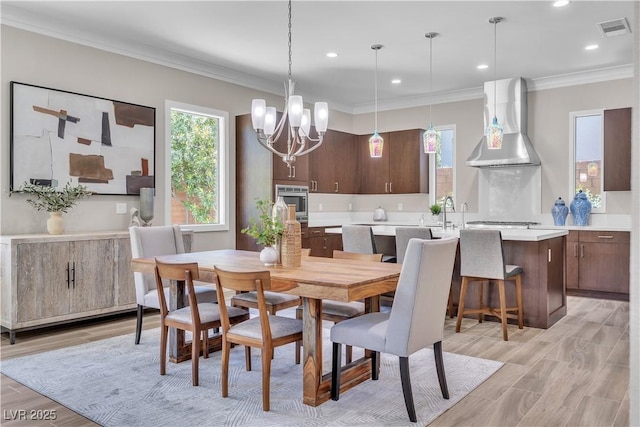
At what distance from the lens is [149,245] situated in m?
3.90

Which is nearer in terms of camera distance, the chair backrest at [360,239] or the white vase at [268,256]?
the white vase at [268,256]

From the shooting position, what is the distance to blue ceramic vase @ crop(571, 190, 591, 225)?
6.12 m

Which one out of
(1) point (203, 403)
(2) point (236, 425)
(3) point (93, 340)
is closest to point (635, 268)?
(2) point (236, 425)

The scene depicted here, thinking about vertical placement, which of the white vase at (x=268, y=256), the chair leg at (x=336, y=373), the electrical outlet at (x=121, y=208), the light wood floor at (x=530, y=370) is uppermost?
the electrical outlet at (x=121, y=208)

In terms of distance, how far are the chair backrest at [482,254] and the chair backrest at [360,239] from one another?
837 mm

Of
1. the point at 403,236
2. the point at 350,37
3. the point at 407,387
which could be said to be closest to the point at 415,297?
the point at 407,387

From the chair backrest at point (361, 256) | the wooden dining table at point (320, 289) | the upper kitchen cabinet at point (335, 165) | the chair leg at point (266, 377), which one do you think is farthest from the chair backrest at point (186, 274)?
the upper kitchen cabinet at point (335, 165)

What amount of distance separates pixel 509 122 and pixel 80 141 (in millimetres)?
5272

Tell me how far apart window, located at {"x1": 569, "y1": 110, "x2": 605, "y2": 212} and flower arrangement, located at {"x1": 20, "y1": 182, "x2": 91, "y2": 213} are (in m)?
5.96

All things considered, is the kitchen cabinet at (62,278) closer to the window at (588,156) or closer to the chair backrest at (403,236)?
the chair backrest at (403,236)

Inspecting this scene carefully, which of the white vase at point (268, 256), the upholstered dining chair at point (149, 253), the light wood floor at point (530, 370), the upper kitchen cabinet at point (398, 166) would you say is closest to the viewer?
the light wood floor at point (530, 370)

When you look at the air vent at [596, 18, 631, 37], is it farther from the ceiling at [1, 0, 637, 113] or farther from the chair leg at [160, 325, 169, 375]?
the chair leg at [160, 325, 169, 375]

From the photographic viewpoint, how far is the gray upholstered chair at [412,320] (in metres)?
2.43

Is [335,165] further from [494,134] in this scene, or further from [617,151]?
[617,151]
